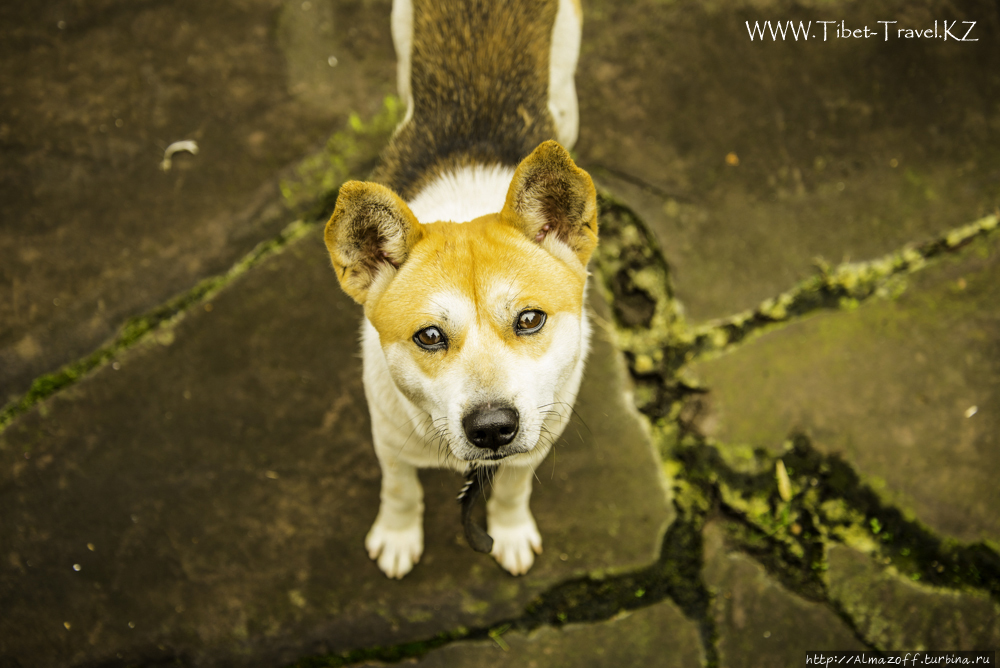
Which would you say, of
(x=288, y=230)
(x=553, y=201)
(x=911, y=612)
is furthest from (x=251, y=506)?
(x=911, y=612)

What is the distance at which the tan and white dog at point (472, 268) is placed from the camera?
1.98 meters

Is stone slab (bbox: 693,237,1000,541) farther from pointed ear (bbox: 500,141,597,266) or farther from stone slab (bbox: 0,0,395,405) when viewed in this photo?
stone slab (bbox: 0,0,395,405)

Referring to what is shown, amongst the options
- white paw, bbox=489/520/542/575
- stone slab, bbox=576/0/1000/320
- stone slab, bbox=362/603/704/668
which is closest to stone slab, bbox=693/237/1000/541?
stone slab, bbox=576/0/1000/320

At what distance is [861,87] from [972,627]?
301cm

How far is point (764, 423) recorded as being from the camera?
3.21m

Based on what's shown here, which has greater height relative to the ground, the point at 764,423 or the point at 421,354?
the point at 421,354

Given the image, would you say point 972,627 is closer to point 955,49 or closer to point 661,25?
point 955,49

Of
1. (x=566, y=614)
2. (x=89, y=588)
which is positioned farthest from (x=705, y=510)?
(x=89, y=588)

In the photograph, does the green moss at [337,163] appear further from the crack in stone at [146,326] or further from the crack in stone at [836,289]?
the crack in stone at [836,289]

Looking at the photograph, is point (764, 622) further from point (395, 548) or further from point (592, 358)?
point (395, 548)

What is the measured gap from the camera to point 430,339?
6.72ft

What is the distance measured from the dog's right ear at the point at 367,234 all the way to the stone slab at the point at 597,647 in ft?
6.00

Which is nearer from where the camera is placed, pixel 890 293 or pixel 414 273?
pixel 414 273

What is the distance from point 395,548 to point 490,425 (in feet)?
4.67
